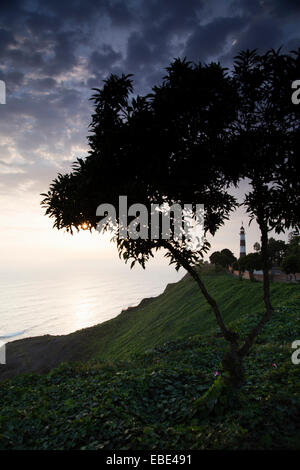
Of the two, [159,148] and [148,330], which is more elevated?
[159,148]

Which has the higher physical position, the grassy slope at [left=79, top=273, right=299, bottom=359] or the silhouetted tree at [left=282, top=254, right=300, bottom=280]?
the silhouetted tree at [left=282, top=254, right=300, bottom=280]

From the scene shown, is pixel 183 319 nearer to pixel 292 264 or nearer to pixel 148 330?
pixel 148 330

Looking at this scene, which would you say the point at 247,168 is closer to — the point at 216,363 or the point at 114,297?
the point at 216,363

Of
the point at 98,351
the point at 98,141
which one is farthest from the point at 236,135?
the point at 98,351

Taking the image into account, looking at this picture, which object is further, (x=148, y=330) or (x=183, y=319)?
(x=148, y=330)

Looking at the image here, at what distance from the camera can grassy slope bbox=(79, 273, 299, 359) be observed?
30.8 metres

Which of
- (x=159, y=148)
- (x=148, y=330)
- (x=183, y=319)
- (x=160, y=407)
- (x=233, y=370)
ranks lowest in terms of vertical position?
(x=148, y=330)

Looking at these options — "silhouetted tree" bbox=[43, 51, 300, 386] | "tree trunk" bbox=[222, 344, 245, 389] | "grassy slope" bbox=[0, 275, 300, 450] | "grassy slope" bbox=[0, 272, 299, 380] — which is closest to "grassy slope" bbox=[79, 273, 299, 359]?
"grassy slope" bbox=[0, 272, 299, 380]

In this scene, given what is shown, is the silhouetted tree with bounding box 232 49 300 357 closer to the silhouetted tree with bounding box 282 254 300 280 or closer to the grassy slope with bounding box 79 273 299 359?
the grassy slope with bounding box 79 273 299 359

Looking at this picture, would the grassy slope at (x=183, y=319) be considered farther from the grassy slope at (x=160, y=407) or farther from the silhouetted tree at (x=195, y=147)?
the silhouetted tree at (x=195, y=147)

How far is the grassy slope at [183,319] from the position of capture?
30.8 metres

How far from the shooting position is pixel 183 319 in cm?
3662

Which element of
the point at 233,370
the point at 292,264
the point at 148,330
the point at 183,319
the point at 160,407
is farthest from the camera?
the point at 148,330

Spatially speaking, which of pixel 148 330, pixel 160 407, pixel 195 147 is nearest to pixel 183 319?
pixel 148 330
